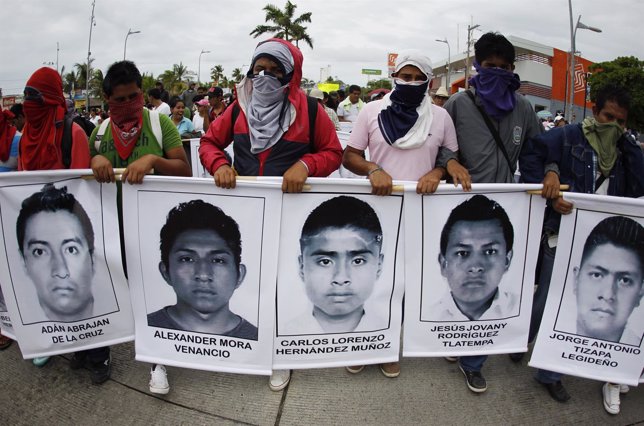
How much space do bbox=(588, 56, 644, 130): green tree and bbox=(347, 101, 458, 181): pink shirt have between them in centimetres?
3584

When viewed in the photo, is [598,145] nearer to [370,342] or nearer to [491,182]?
[491,182]

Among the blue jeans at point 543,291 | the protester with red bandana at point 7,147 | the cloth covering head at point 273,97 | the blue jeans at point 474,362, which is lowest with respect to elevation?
the blue jeans at point 474,362

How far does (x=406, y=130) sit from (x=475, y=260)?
0.88 metres

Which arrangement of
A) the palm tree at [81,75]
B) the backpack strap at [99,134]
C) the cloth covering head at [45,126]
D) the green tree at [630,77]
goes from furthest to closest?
the palm tree at [81,75] → the green tree at [630,77] → the backpack strap at [99,134] → the cloth covering head at [45,126]

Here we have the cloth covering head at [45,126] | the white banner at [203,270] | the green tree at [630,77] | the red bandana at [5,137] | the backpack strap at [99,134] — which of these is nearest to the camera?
the white banner at [203,270]

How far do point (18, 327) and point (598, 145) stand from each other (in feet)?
12.0

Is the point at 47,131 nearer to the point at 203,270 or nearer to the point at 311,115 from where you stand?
the point at 203,270

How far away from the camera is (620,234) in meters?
2.50

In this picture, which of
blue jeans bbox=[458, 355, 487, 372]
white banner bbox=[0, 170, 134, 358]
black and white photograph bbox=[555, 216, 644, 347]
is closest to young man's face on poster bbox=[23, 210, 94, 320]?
white banner bbox=[0, 170, 134, 358]

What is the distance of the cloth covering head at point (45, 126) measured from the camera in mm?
2516

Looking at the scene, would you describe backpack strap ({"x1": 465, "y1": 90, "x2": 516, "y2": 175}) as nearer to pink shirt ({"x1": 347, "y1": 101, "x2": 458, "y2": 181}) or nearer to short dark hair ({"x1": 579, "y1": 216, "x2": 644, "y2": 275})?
pink shirt ({"x1": 347, "y1": 101, "x2": 458, "y2": 181})

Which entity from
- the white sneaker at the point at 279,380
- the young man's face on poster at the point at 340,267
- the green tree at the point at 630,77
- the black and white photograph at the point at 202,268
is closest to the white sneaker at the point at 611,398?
the young man's face on poster at the point at 340,267

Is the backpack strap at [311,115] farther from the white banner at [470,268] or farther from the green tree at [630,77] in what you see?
the green tree at [630,77]

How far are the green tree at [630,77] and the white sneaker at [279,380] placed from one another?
36.8m
